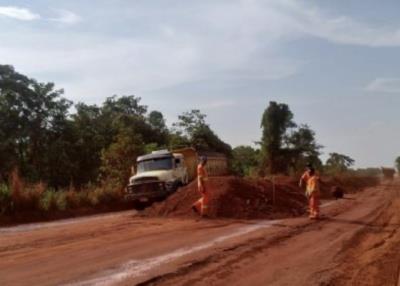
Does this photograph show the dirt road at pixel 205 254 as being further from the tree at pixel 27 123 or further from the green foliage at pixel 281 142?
the green foliage at pixel 281 142

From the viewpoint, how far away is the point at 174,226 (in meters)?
17.8

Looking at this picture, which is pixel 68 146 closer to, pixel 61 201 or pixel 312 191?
pixel 61 201

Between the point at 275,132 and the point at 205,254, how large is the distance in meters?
57.1

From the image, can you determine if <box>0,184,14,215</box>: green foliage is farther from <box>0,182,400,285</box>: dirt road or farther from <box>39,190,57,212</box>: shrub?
<box>0,182,400,285</box>: dirt road

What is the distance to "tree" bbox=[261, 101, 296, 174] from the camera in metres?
68.2

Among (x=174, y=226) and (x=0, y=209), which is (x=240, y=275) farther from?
(x=0, y=209)

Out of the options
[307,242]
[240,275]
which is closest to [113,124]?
[307,242]

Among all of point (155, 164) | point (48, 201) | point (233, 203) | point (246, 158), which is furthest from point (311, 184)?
point (246, 158)

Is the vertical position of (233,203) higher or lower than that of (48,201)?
lower

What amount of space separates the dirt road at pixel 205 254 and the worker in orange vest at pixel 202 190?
1518 millimetres

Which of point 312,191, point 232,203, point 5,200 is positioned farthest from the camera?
point 5,200

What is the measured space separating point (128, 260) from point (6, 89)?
1335 inches

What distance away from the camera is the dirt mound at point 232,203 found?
21000 mm

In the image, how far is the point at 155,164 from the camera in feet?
91.5
